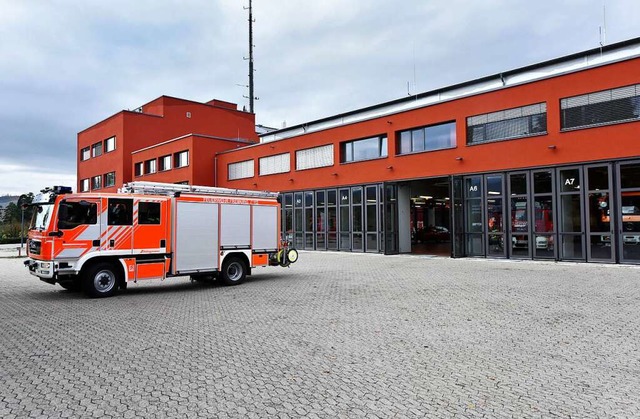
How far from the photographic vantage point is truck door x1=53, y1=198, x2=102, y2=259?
33.2ft

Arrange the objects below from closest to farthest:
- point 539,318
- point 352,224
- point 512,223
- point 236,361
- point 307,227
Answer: point 236,361
point 539,318
point 512,223
point 352,224
point 307,227

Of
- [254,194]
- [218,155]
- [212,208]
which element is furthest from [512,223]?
[218,155]

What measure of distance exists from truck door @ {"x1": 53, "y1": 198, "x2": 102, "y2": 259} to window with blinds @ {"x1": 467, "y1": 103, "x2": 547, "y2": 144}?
15334mm

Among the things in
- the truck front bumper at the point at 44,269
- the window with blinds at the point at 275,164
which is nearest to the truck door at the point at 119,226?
the truck front bumper at the point at 44,269

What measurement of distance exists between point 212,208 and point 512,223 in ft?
39.6

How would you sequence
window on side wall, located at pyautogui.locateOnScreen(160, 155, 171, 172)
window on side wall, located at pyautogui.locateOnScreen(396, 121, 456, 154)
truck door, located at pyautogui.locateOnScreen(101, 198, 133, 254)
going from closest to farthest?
truck door, located at pyautogui.locateOnScreen(101, 198, 133, 254), window on side wall, located at pyautogui.locateOnScreen(396, 121, 456, 154), window on side wall, located at pyautogui.locateOnScreen(160, 155, 171, 172)

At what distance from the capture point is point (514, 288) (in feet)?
36.2

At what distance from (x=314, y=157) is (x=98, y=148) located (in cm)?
2985

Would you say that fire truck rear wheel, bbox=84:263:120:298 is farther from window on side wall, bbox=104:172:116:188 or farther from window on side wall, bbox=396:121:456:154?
window on side wall, bbox=104:172:116:188

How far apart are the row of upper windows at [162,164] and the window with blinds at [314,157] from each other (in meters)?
11.4

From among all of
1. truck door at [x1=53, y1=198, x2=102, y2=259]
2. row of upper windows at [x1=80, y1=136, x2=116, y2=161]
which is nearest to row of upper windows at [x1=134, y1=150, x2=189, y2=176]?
row of upper windows at [x1=80, y1=136, x2=116, y2=161]

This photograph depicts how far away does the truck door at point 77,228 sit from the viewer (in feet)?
33.2

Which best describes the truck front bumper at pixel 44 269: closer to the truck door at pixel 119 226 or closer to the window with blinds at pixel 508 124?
the truck door at pixel 119 226

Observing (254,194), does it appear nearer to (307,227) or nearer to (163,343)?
(163,343)
